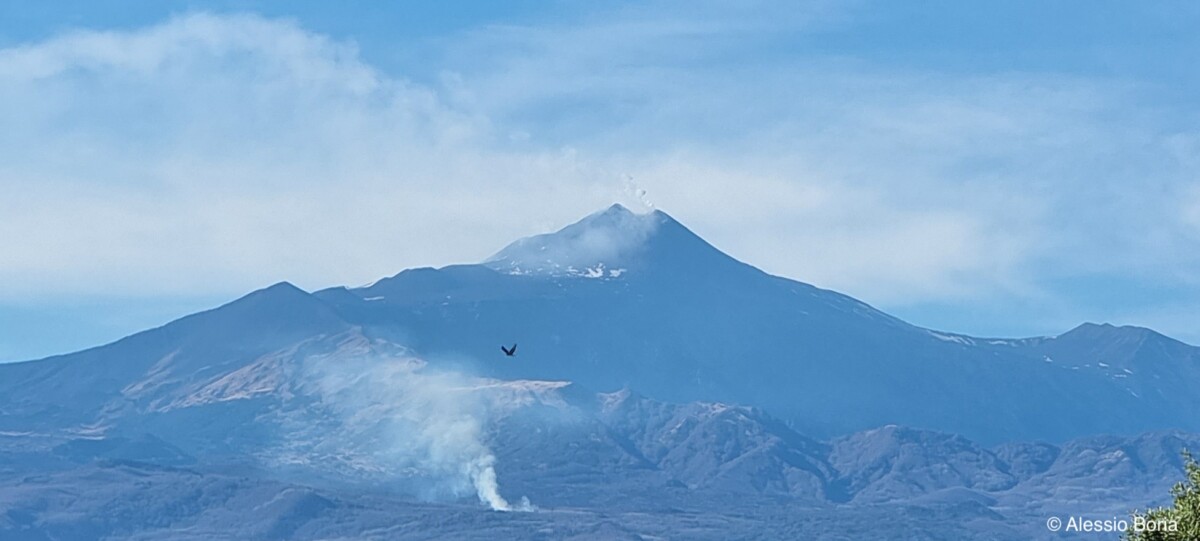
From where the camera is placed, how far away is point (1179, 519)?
192 feet

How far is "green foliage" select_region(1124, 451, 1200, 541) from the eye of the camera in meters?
57.7

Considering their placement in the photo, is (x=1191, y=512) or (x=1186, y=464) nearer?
(x=1191, y=512)

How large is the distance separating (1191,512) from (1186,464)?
528 centimetres

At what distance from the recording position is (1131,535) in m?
59.7

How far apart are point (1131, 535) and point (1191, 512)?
2091 millimetres

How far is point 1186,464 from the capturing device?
208ft

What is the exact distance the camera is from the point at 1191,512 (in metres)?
58.4

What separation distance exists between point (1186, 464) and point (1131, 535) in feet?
16.2

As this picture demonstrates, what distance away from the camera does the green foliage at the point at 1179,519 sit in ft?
189
